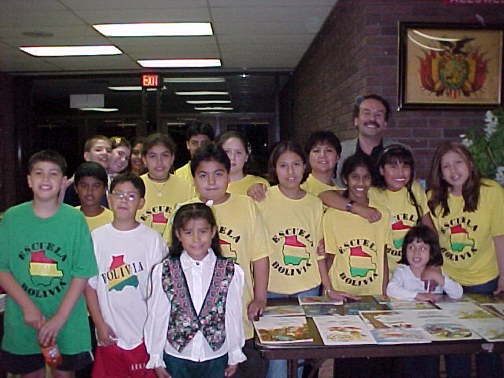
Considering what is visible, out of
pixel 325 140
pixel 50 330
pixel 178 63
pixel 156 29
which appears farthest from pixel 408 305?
pixel 178 63

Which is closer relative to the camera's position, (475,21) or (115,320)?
(115,320)

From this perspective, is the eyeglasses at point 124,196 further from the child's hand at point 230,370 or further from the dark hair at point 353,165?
the dark hair at point 353,165

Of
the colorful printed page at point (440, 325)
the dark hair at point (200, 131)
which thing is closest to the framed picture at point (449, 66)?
the dark hair at point (200, 131)

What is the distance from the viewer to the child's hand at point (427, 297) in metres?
2.63

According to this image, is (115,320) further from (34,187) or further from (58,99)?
(58,99)

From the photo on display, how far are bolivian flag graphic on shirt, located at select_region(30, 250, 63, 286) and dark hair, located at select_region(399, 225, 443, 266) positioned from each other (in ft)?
5.76

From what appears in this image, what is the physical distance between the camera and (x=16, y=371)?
255 centimetres

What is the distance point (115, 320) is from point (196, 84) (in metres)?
7.64

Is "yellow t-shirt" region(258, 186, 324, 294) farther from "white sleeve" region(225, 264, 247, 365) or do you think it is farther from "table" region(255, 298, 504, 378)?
"table" region(255, 298, 504, 378)

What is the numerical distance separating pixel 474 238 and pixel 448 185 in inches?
12.8

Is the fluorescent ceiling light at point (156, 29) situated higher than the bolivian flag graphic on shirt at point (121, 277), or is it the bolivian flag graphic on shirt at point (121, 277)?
the fluorescent ceiling light at point (156, 29)

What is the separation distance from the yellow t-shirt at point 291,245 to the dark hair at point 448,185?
2.45 ft

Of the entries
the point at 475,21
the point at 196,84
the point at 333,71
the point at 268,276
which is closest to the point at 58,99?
the point at 196,84

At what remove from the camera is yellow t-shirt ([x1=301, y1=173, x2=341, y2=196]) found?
127 inches
